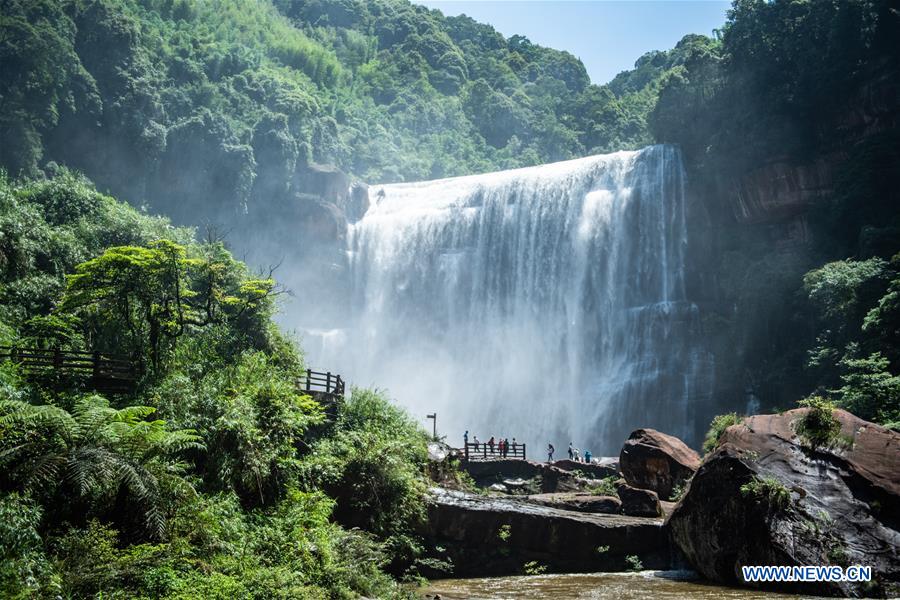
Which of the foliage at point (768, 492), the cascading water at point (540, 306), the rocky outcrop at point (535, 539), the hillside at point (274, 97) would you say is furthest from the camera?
the hillside at point (274, 97)

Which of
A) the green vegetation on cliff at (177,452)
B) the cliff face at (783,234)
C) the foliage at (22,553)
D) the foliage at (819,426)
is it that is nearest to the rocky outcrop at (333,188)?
the cliff face at (783,234)

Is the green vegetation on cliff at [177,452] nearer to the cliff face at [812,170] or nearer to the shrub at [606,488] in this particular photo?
the shrub at [606,488]

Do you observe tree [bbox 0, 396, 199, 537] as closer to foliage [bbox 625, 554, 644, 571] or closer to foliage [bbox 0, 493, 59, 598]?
foliage [bbox 0, 493, 59, 598]

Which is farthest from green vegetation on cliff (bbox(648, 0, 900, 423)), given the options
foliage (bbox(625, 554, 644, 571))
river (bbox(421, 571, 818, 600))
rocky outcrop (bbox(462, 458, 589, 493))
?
river (bbox(421, 571, 818, 600))

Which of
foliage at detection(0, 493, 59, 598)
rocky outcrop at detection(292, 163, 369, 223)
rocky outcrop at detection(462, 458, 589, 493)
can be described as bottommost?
foliage at detection(0, 493, 59, 598)

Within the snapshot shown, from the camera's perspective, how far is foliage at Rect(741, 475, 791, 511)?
1388 cm

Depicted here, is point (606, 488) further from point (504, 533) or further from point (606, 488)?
point (504, 533)

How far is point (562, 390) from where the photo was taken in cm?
4503

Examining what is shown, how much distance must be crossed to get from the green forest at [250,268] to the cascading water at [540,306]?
9.64 ft

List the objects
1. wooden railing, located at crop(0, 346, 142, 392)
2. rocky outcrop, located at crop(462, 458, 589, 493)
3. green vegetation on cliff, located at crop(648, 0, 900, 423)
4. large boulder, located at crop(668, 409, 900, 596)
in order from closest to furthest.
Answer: large boulder, located at crop(668, 409, 900, 596) → wooden railing, located at crop(0, 346, 142, 392) → rocky outcrop, located at crop(462, 458, 589, 493) → green vegetation on cliff, located at crop(648, 0, 900, 423)

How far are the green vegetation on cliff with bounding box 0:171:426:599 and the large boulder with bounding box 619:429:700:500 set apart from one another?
7.42 meters

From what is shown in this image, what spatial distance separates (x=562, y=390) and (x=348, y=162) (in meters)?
38.6

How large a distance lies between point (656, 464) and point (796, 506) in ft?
34.9

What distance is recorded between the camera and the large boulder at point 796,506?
13180mm
